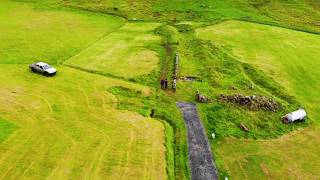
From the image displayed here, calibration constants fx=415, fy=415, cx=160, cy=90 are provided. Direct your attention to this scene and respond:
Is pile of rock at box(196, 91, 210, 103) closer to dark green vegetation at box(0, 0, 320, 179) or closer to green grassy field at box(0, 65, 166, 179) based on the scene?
dark green vegetation at box(0, 0, 320, 179)

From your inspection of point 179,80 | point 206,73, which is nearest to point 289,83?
point 206,73

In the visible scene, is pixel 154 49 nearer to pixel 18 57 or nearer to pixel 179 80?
pixel 179 80

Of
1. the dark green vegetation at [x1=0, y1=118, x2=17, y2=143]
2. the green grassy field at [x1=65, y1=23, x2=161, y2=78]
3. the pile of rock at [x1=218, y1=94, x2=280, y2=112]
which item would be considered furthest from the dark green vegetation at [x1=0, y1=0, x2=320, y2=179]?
the dark green vegetation at [x1=0, y1=118, x2=17, y2=143]

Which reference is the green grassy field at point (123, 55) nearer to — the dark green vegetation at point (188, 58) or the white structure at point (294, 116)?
the dark green vegetation at point (188, 58)

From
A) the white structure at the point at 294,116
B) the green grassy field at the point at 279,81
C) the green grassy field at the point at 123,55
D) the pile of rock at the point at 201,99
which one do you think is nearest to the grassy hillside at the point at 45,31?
the green grassy field at the point at 123,55

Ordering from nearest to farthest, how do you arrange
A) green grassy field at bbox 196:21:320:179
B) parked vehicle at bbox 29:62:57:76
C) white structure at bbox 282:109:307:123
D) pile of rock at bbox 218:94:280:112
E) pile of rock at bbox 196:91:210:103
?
green grassy field at bbox 196:21:320:179 → white structure at bbox 282:109:307:123 → pile of rock at bbox 218:94:280:112 → pile of rock at bbox 196:91:210:103 → parked vehicle at bbox 29:62:57:76
